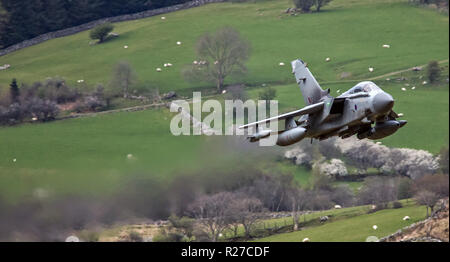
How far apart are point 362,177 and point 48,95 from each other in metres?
41.9

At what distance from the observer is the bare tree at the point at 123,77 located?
367 ft

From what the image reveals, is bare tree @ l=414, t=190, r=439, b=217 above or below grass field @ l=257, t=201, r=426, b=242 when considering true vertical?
above

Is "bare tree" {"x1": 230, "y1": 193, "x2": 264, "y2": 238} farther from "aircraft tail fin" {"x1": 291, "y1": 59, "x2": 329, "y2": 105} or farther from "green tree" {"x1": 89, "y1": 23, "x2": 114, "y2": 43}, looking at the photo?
"aircraft tail fin" {"x1": 291, "y1": 59, "x2": 329, "y2": 105}

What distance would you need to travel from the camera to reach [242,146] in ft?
294

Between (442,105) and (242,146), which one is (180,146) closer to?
(242,146)

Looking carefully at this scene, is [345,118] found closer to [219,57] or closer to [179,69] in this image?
[179,69]

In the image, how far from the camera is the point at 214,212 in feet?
349

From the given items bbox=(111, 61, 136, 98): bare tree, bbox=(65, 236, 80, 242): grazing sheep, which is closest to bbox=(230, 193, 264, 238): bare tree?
bbox=(111, 61, 136, 98): bare tree

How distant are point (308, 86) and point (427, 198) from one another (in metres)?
61.9

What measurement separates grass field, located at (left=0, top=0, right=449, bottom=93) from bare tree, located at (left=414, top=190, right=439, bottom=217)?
59.1ft

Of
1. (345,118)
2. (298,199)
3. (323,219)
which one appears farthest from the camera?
(298,199)

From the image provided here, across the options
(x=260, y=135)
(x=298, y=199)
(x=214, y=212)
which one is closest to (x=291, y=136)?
(x=260, y=135)

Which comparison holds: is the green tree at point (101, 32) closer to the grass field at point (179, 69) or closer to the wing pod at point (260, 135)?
the grass field at point (179, 69)

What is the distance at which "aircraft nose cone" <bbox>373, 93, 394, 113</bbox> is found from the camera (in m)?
47.3
